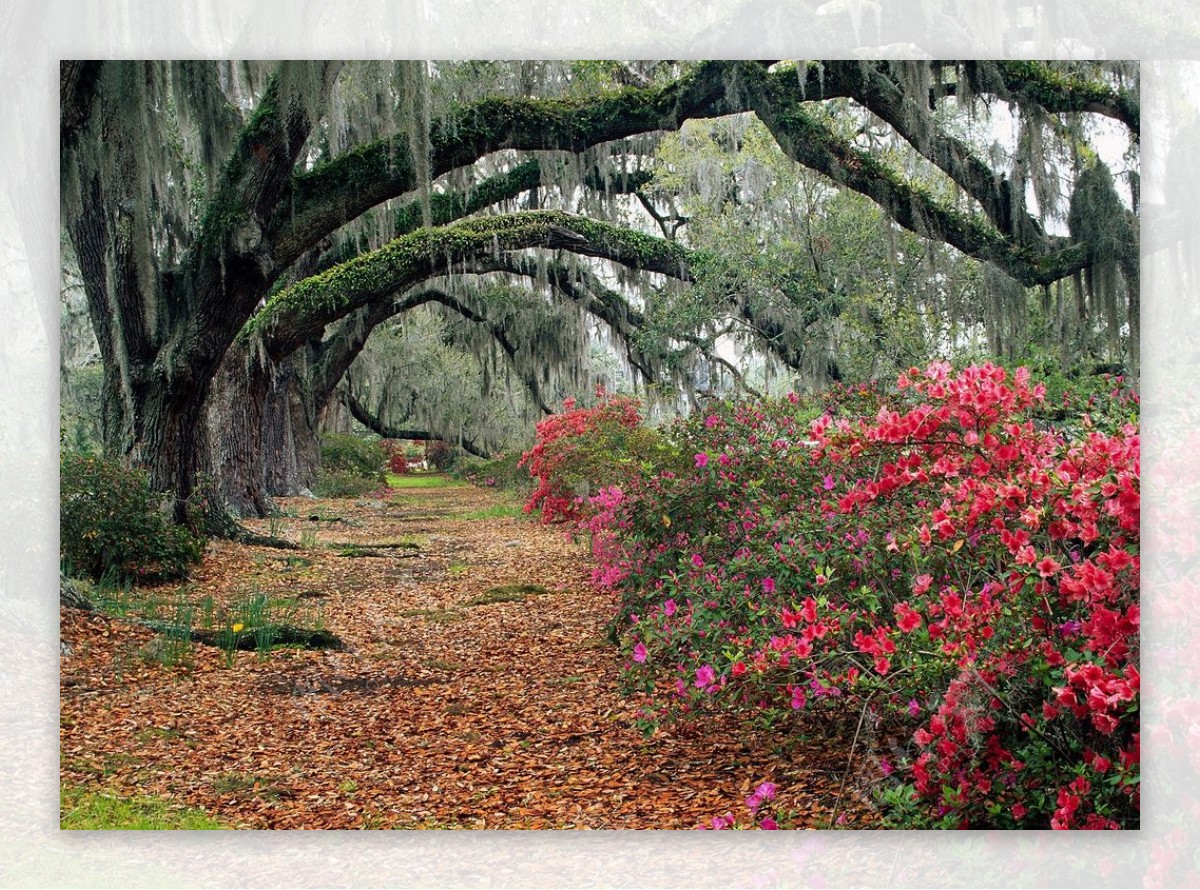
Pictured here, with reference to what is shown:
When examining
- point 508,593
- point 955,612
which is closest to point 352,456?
point 508,593

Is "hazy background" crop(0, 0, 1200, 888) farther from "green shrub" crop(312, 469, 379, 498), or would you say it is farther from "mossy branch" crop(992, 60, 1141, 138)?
"green shrub" crop(312, 469, 379, 498)

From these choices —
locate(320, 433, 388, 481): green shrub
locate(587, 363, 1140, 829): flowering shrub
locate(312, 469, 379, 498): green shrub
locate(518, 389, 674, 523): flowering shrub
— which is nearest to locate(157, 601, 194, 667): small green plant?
locate(587, 363, 1140, 829): flowering shrub

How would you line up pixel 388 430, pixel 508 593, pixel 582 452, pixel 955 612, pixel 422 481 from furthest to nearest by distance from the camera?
pixel 388 430 < pixel 422 481 < pixel 582 452 < pixel 508 593 < pixel 955 612

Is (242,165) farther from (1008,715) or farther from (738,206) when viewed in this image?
(1008,715)

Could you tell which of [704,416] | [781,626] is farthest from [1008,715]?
[704,416]

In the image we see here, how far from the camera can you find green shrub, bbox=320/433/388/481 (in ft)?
17.2

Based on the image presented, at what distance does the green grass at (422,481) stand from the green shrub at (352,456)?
151 mm

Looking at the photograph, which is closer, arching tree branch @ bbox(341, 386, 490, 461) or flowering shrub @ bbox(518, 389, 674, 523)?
flowering shrub @ bbox(518, 389, 674, 523)

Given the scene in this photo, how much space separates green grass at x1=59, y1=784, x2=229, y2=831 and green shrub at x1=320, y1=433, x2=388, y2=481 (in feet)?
9.23

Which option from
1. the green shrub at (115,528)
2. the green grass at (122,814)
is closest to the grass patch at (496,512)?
the green shrub at (115,528)

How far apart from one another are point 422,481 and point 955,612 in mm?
3513

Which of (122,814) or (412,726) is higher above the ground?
(412,726)

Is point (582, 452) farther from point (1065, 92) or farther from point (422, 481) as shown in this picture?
point (1065, 92)

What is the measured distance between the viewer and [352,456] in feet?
18.2
